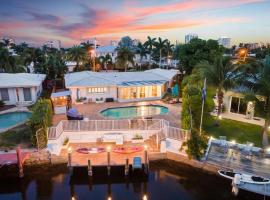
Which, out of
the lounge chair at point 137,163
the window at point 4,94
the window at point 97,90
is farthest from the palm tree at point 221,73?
the window at point 4,94

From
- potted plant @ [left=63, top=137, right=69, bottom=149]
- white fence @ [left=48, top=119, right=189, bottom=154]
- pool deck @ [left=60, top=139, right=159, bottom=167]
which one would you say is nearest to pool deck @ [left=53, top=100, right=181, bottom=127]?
white fence @ [left=48, top=119, right=189, bottom=154]

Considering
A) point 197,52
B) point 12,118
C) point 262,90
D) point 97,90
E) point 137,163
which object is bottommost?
point 137,163

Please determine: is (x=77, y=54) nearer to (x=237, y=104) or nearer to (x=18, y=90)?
(x=18, y=90)

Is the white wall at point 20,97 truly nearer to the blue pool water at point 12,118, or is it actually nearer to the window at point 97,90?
the blue pool water at point 12,118

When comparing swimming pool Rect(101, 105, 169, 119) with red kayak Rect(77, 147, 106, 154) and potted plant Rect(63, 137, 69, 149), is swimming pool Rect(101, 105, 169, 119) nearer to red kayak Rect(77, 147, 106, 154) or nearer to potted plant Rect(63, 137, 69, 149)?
potted plant Rect(63, 137, 69, 149)

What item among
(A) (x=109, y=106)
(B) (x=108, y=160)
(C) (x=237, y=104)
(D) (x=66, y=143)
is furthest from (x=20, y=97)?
(C) (x=237, y=104)
